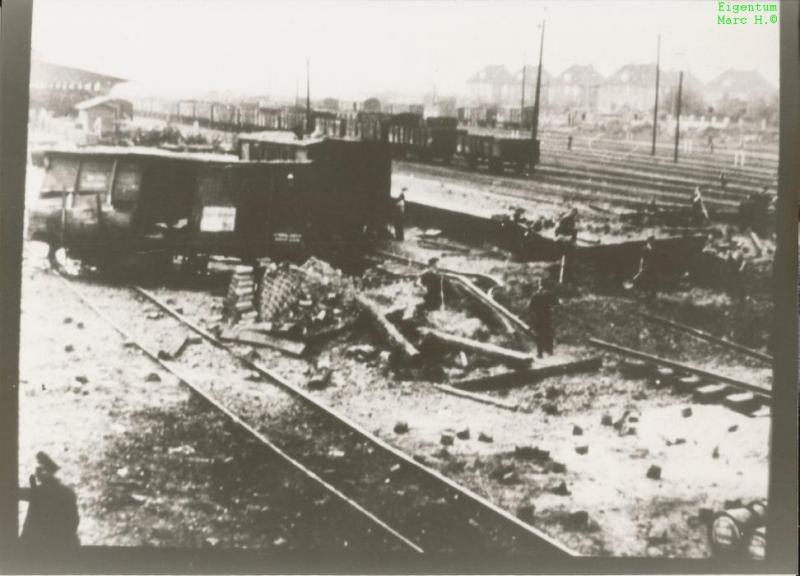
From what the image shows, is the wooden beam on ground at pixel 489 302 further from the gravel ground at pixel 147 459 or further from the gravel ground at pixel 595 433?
the gravel ground at pixel 147 459

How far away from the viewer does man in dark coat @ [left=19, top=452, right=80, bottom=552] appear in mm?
2779

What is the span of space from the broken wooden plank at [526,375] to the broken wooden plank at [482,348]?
0.15 ft

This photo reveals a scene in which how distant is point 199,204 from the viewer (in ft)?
10.4

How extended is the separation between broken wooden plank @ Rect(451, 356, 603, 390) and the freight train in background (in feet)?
2.87

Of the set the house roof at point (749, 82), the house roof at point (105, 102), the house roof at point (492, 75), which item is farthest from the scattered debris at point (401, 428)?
the house roof at point (749, 82)

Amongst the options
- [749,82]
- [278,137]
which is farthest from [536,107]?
[278,137]

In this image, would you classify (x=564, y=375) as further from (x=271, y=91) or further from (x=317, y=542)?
(x=271, y=91)

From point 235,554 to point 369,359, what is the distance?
90 cm

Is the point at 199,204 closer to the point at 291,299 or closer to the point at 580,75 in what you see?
the point at 291,299

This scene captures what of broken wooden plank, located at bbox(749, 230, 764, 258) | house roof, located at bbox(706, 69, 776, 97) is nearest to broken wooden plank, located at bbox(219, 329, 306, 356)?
broken wooden plank, located at bbox(749, 230, 764, 258)

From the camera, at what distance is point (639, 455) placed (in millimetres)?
2822

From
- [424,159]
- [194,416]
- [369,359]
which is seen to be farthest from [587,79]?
[194,416]

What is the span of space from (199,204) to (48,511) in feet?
4.50

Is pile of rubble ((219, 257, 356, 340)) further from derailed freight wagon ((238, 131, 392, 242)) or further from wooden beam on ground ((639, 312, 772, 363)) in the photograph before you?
wooden beam on ground ((639, 312, 772, 363))
